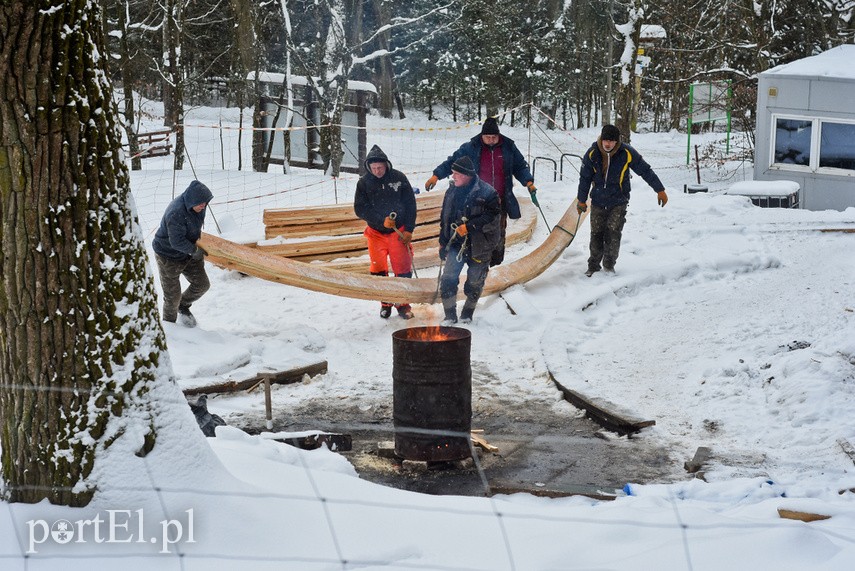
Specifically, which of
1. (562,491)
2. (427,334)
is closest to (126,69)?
(427,334)

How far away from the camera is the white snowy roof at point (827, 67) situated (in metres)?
17.5

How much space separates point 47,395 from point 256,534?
1.05 metres

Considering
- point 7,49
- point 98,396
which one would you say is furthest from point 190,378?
point 7,49

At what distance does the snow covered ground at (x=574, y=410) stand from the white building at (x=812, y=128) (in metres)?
3.67

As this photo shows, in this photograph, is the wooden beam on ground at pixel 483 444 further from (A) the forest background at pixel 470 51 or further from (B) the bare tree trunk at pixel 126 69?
(B) the bare tree trunk at pixel 126 69

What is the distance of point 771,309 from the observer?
981cm

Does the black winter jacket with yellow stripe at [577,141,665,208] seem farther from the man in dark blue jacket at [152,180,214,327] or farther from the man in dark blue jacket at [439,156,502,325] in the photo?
the man in dark blue jacket at [152,180,214,327]

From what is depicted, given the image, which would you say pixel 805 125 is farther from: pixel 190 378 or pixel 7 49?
pixel 7 49

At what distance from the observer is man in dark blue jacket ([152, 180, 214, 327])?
28.6 feet

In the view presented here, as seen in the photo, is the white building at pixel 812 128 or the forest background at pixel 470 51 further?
the forest background at pixel 470 51

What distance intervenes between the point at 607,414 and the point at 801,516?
283cm

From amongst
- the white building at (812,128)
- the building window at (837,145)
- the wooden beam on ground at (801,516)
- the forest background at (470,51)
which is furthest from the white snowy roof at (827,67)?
the wooden beam on ground at (801,516)

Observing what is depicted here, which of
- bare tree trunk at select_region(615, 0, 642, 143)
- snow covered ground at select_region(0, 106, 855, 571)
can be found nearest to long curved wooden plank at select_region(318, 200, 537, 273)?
snow covered ground at select_region(0, 106, 855, 571)

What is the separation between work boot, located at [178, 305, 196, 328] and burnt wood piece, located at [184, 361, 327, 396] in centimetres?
145
